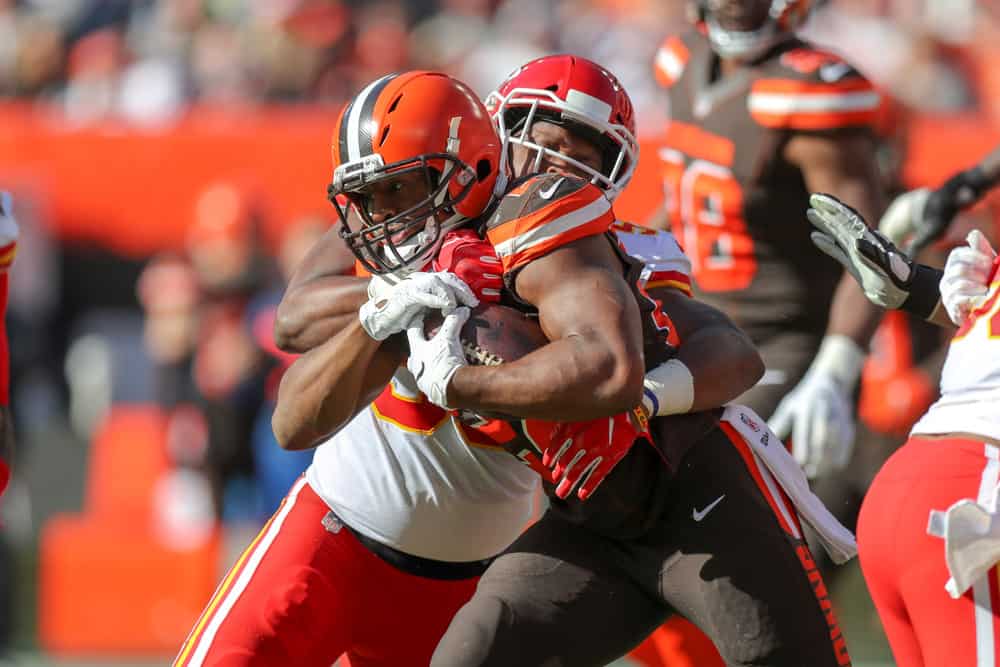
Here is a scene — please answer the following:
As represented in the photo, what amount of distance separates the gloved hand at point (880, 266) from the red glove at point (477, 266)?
781mm

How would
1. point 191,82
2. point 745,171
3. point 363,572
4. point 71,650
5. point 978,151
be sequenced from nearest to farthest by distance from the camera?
point 363,572 → point 745,171 → point 71,650 → point 978,151 → point 191,82

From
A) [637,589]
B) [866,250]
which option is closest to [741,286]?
[866,250]

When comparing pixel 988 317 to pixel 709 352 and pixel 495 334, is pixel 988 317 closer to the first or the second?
pixel 709 352

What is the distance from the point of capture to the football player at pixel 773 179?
459cm

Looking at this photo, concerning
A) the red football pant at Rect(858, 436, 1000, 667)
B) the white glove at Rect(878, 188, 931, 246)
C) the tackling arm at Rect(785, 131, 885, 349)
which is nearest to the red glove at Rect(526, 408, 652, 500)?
the red football pant at Rect(858, 436, 1000, 667)

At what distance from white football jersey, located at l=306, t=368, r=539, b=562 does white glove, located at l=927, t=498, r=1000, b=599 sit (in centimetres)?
90

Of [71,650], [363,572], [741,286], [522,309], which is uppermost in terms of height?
[522,309]

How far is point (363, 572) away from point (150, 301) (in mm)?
4771

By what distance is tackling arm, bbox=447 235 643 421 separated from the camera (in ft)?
8.75

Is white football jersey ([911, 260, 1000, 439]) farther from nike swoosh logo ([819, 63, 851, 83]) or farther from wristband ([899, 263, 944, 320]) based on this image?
nike swoosh logo ([819, 63, 851, 83])

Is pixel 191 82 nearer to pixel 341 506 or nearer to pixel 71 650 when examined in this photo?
pixel 71 650

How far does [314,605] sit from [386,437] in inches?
14.2

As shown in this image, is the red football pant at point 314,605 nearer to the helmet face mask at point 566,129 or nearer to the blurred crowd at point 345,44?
Result: the helmet face mask at point 566,129

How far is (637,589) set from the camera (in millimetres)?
3074
